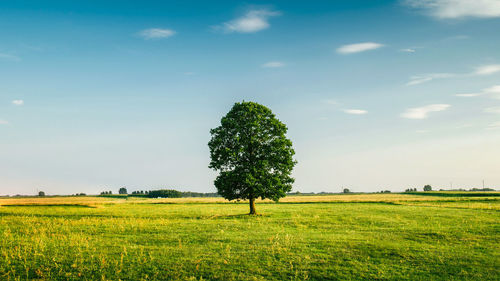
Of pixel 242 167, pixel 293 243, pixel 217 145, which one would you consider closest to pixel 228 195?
pixel 242 167

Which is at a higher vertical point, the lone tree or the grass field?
the lone tree

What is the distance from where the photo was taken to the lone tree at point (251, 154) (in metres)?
47.6

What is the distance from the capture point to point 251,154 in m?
49.3

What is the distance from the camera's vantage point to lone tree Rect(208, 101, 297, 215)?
156ft

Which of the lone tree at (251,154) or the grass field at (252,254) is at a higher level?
the lone tree at (251,154)

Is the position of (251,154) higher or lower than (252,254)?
higher

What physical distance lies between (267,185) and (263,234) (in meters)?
17.8

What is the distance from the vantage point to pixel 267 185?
156 ft

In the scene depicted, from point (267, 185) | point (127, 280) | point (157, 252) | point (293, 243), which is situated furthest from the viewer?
point (267, 185)

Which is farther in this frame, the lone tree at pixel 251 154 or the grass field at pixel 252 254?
the lone tree at pixel 251 154

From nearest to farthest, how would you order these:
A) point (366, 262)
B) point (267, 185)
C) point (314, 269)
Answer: point (314, 269)
point (366, 262)
point (267, 185)

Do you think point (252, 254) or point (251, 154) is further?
point (251, 154)

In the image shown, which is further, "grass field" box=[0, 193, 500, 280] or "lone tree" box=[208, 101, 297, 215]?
"lone tree" box=[208, 101, 297, 215]

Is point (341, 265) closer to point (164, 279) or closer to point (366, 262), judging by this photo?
point (366, 262)
